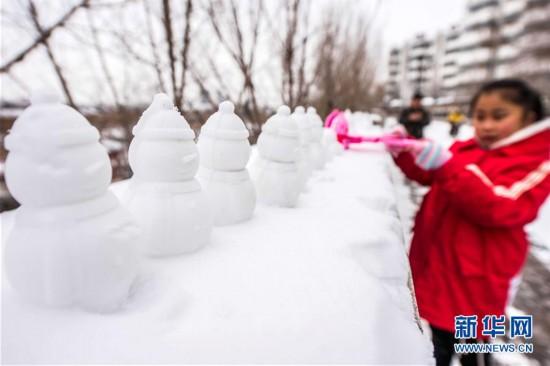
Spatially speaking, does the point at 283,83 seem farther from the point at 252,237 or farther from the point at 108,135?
the point at 252,237

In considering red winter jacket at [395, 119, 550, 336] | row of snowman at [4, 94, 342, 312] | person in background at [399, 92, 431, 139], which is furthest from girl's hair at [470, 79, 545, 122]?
person in background at [399, 92, 431, 139]

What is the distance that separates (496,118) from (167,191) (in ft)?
5.24

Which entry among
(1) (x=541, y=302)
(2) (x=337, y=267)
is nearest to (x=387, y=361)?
(2) (x=337, y=267)

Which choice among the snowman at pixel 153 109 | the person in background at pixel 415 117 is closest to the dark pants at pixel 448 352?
the snowman at pixel 153 109

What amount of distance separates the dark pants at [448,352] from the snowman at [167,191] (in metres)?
1.43

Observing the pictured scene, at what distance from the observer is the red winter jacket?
140cm

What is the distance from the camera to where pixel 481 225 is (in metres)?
1.55

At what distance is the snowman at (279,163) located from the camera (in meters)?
1.69

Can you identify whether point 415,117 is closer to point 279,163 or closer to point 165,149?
point 279,163

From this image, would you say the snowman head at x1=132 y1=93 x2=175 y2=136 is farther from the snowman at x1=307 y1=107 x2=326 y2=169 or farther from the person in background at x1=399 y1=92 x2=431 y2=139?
the person in background at x1=399 y1=92 x2=431 y2=139

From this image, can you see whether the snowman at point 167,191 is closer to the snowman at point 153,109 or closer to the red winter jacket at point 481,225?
the snowman at point 153,109

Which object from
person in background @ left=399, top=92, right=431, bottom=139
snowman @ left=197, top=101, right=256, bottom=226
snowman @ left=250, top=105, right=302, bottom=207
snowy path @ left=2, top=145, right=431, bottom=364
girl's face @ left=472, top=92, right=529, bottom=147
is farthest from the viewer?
person in background @ left=399, top=92, right=431, bottom=139

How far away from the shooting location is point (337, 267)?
1060mm

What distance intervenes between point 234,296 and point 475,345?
1.49 meters
